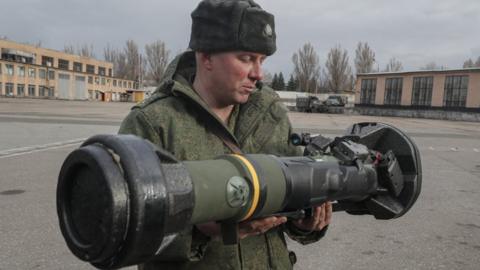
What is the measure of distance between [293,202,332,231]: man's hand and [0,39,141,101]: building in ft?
191

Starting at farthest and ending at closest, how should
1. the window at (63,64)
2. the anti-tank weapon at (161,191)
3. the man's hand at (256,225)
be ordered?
the window at (63,64), the man's hand at (256,225), the anti-tank weapon at (161,191)

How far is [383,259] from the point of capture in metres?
3.65

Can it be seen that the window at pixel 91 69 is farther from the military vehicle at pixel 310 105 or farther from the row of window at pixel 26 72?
the military vehicle at pixel 310 105

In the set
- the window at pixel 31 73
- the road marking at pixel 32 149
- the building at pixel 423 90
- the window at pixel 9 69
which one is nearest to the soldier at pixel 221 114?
the road marking at pixel 32 149

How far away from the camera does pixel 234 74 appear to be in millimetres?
1586

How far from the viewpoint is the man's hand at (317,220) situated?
1.47 m

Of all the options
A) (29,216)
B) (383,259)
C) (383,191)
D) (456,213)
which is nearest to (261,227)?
(383,191)

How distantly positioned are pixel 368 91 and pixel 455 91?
30.0 ft

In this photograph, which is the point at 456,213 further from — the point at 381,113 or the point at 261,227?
the point at 381,113

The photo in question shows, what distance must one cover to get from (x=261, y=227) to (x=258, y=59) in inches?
27.1

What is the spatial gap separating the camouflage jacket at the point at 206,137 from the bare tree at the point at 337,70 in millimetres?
63807

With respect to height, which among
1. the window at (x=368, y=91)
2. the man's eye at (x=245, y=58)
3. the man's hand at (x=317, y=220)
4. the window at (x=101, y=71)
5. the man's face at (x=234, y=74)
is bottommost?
the man's hand at (x=317, y=220)

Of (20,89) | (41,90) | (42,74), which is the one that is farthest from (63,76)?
(20,89)

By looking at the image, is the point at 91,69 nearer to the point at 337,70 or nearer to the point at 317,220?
the point at 337,70
